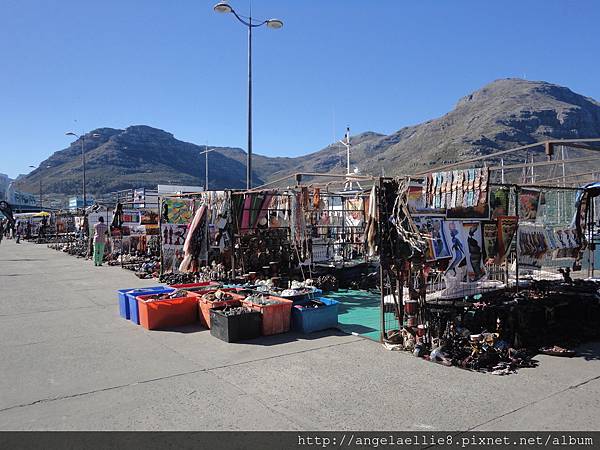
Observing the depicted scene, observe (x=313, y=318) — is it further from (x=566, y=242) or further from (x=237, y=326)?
(x=566, y=242)

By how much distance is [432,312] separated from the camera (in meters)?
7.50

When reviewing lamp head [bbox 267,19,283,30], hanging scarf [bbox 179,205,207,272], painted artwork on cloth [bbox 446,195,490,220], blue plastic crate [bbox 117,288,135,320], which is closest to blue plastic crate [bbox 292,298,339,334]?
painted artwork on cloth [bbox 446,195,490,220]

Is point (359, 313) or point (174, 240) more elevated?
point (174, 240)

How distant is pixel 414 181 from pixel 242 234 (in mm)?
6838

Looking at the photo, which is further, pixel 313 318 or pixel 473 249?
pixel 313 318

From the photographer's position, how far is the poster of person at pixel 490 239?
826cm

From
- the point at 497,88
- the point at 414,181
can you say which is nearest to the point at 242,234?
the point at 414,181

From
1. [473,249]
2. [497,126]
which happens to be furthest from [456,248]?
[497,126]

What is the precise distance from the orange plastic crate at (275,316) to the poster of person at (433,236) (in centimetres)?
282

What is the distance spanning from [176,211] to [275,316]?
7.51 metres

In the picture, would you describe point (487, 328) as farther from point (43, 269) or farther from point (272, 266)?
point (43, 269)

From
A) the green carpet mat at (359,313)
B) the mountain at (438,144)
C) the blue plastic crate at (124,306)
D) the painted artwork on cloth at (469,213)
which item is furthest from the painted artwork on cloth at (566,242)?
the mountain at (438,144)

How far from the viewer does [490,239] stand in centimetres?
834

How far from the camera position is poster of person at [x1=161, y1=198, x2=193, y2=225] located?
48.3 ft
